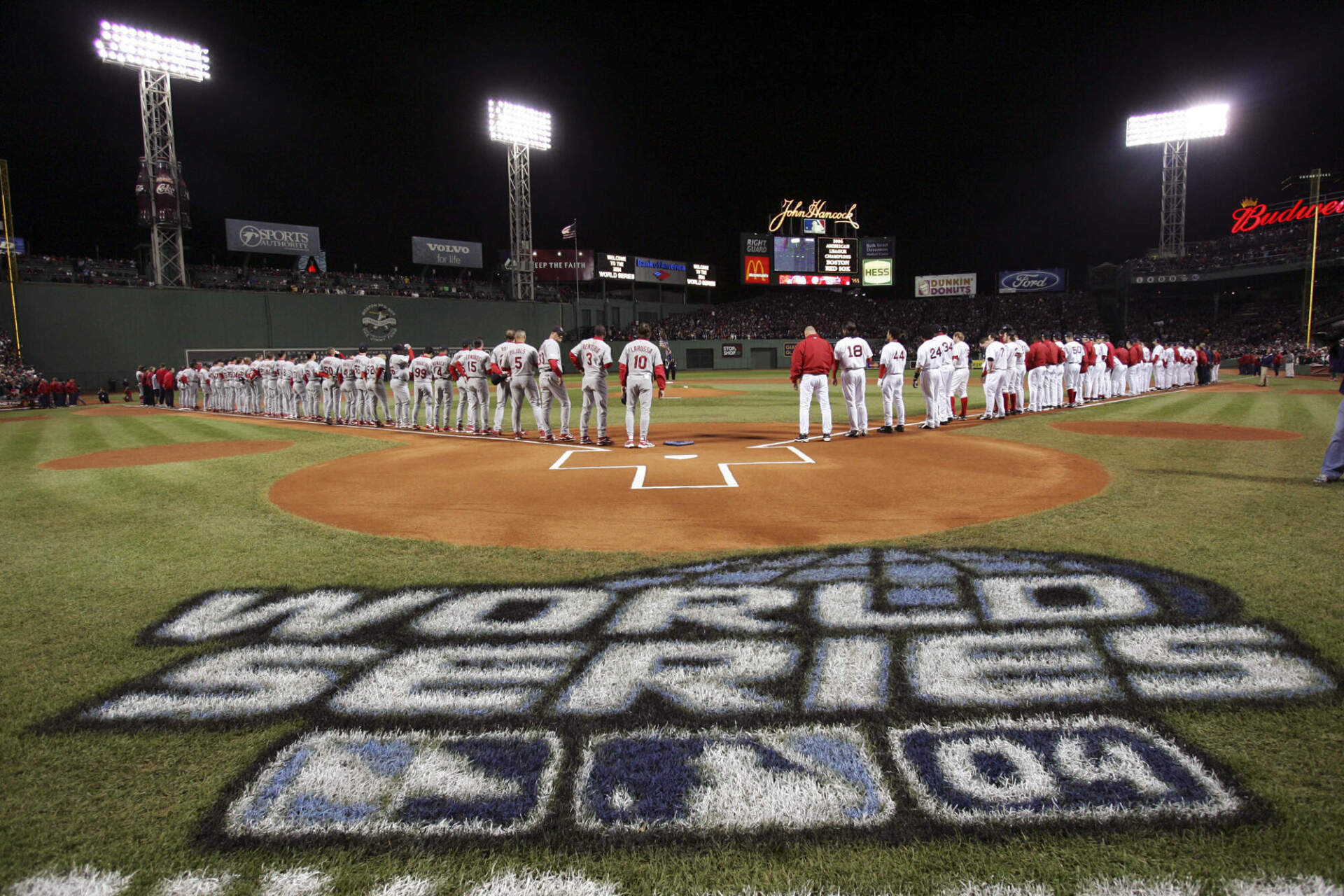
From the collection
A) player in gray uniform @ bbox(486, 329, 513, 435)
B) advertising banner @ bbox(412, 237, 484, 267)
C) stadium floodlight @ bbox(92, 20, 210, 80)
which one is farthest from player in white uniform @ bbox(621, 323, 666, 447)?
advertising banner @ bbox(412, 237, 484, 267)

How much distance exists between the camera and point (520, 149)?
135 ft

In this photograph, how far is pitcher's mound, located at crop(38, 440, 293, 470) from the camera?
10984mm

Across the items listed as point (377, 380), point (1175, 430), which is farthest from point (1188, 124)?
point (377, 380)

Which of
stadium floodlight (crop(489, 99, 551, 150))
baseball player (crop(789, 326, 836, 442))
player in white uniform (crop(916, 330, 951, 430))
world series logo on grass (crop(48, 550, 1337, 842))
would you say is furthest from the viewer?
stadium floodlight (crop(489, 99, 551, 150))

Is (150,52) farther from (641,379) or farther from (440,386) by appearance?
(641,379)

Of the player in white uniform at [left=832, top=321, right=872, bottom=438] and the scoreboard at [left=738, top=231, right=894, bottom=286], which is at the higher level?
the scoreboard at [left=738, top=231, right=894, bottom=286]

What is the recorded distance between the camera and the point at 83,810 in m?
2.30

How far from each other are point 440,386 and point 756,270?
47.4 metres

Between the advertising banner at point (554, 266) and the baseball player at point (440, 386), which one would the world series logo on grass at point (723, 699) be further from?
the advertising banner at point (554, 266)

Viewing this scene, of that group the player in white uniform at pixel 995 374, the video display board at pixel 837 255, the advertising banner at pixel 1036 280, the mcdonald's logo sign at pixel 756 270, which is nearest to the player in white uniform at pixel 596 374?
the player in white uniform at pixel 995 374

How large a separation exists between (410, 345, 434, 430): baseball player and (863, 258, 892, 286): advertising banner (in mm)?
53112

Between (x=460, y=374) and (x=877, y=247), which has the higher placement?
(x=877, y=247)

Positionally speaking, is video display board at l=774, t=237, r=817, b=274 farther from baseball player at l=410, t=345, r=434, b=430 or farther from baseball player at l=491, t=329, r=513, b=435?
baseball player at l=491, t=329, r=513, b=435

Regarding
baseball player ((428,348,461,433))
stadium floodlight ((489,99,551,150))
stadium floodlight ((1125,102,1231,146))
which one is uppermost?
stadium floodlight ((1125,102,1231,146))
